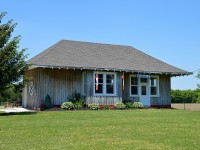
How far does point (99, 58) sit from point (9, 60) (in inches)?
372

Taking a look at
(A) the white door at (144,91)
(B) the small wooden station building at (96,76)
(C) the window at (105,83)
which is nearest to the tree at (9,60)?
(B) the small wooden station building at (96,76)

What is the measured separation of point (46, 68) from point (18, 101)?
11.0 meters

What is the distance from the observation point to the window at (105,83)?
28775 mm

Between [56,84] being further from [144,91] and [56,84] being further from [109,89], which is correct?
[144,91]

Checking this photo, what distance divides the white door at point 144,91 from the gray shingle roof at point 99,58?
1.24m

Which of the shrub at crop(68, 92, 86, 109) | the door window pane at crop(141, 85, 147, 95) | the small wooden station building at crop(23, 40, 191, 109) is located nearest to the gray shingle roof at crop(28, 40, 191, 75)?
the small wooden station building at crop(23, 40, 191, 109)

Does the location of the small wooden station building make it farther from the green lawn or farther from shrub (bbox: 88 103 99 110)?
the green lawn

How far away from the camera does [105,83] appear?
2905 centimetres

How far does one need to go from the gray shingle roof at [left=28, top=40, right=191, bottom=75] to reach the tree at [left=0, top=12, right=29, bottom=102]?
2554mm

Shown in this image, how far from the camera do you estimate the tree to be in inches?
885

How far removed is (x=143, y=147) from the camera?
1010cm

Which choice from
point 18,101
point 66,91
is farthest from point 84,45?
point 18,101

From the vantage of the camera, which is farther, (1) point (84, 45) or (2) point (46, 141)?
(1) point (84, 45)

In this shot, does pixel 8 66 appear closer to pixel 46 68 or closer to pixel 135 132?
pixel 46 68
